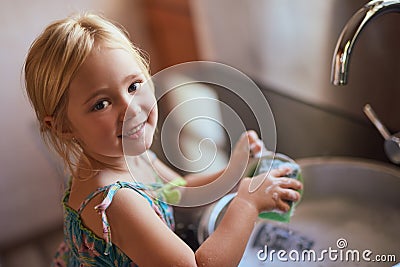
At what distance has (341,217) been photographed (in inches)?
27.8

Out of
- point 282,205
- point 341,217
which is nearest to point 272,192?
point 282,205

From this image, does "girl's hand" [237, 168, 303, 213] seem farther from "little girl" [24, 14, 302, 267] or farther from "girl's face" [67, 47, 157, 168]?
"girl's face" [67, 47, 157, 168]

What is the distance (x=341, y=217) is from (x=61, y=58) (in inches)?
17.0

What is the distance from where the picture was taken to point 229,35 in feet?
4.17

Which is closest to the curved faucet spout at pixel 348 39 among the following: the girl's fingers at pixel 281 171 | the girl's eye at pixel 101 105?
the girl's fingers at pixel 281 171

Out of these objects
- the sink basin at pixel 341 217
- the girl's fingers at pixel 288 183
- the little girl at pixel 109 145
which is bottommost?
the sink basin at pixel 341 217

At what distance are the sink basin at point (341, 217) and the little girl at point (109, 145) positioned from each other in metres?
0.10

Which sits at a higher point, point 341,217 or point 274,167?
point 274,167

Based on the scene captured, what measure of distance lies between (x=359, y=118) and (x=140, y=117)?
512mm

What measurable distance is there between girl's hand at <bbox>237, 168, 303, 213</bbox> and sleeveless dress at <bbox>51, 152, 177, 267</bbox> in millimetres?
103

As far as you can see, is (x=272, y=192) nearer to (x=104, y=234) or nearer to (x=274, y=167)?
(x=274, y=167)

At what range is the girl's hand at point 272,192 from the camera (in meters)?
0.57

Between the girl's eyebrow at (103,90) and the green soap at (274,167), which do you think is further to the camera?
the green soap at (274,167)

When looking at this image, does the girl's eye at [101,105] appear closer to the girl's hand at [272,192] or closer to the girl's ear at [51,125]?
the girl's ear at [51,125]
